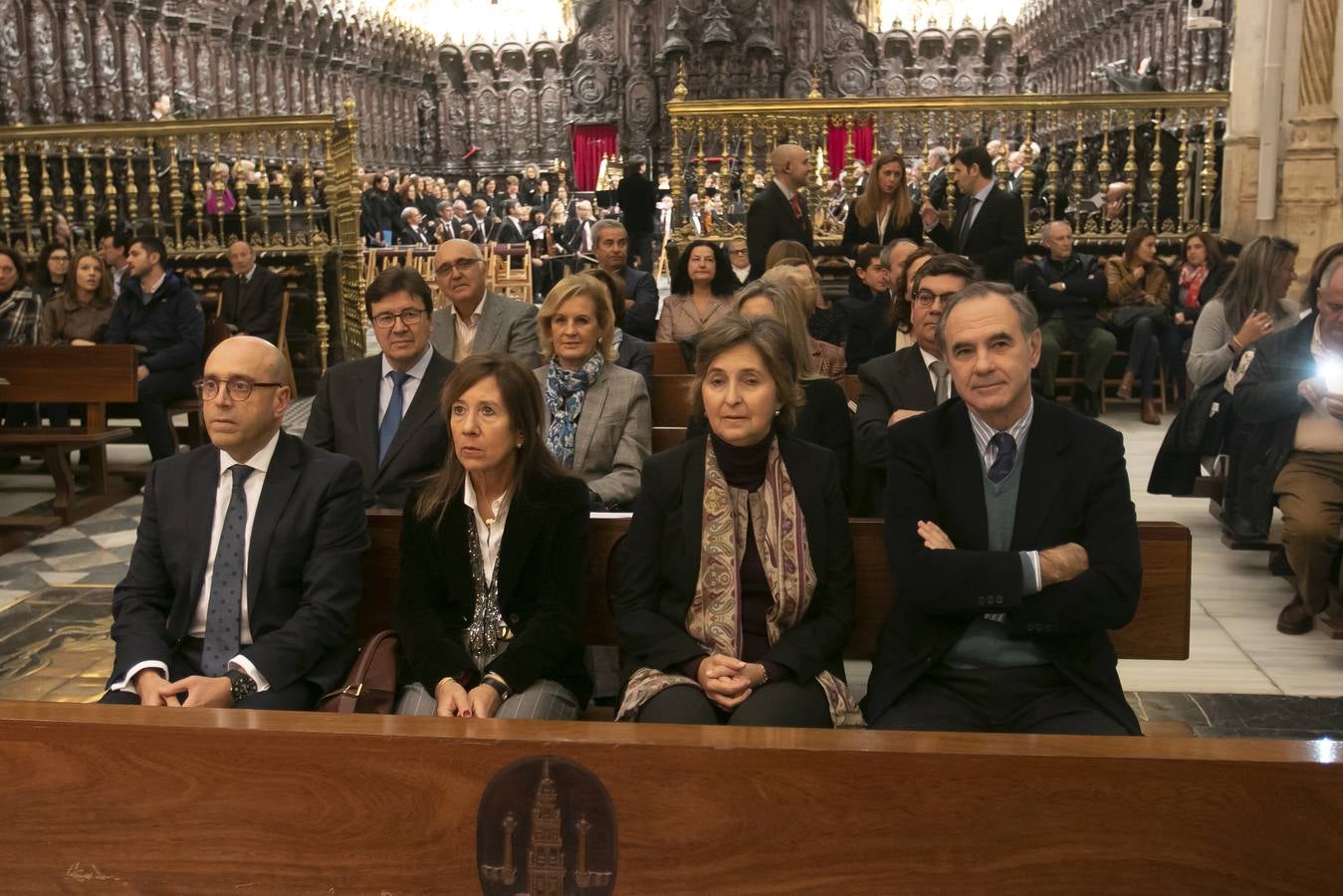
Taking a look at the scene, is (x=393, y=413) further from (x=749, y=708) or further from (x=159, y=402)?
(x=159, y=402)

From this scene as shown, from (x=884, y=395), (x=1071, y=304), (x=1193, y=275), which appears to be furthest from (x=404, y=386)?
(x=1193, y=275)

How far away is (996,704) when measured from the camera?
2.82 metres

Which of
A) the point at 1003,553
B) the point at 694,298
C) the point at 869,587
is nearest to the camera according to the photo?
the point at 1003,553

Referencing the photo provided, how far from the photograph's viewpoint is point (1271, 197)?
35.6 feet

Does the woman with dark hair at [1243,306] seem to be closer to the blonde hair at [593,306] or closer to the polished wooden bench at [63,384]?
the blonde hair at [593,306]

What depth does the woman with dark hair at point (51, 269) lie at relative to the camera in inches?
384

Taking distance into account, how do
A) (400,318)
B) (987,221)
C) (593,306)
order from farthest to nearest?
(987,221) < (593,306) < (400,318)

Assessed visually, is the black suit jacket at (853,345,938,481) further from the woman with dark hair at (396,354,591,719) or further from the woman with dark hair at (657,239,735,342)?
the woman with dark hair at (657,239,735,342)

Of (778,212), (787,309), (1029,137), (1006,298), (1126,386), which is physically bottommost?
(1126,386)

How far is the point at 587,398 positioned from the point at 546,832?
2.62 meters

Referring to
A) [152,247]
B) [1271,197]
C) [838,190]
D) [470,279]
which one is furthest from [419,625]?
[838,190]

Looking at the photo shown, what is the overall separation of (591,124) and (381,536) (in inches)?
1092

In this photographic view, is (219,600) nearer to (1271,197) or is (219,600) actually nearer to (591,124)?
(1271,197)

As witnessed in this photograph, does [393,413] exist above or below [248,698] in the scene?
above
